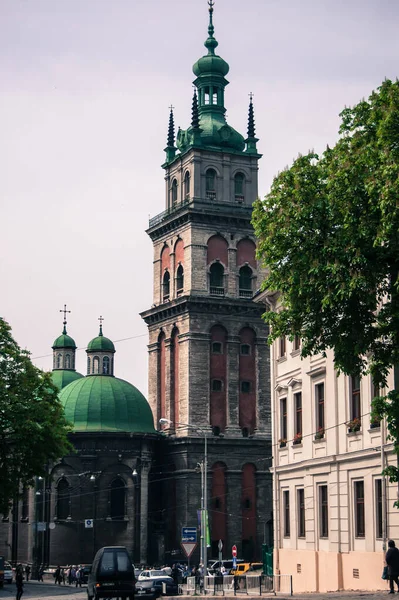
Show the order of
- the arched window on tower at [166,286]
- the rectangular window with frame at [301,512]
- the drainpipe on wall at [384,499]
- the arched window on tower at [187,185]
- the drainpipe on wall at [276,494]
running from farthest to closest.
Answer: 1. the arched window on tower at [166,286]
2. the arched window on tower at [187,185]
3. the drainpipe on wall at [276,494]
4. the rectangular window with frame at [301,512]
5. the drainpipe on wall at [384,499]

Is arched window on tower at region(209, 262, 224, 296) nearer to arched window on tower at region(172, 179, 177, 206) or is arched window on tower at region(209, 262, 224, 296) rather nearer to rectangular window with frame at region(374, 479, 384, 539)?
arched window on tower at region(172, 179, 177, 206)

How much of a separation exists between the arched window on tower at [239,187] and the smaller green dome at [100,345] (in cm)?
2485

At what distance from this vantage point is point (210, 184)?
334 ft

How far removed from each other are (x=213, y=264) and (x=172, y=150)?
45.1ft

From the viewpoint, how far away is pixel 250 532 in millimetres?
97188

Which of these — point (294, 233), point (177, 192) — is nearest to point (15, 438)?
point (294, 233)

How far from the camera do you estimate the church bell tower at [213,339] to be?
9612 cm

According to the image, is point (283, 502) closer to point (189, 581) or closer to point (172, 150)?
point (189, 581)

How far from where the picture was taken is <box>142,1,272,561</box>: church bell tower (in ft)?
315

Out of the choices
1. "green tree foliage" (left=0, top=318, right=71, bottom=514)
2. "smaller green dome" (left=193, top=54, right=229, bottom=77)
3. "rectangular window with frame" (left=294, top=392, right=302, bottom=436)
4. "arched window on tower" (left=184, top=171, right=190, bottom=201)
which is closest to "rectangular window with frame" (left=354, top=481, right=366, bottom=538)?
"rectangular window with frame" (left=294, top=392, right=302, bottom=436)

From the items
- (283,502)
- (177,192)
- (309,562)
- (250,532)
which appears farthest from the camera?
(177,192)

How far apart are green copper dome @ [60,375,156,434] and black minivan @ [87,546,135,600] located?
190ft

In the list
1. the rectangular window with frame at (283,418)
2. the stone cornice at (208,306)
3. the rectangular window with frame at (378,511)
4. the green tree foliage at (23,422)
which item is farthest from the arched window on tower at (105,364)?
the rectangular window with frame at (378,511)

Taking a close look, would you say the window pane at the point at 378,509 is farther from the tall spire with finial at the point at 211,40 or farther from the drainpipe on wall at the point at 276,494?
the tall spire with finial at the point at 211,40
